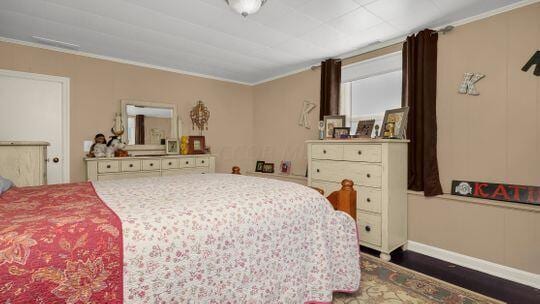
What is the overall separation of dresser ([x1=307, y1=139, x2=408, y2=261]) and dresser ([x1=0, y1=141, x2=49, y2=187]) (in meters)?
3.17

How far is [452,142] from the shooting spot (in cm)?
288

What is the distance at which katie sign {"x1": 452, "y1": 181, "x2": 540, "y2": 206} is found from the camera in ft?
7.79

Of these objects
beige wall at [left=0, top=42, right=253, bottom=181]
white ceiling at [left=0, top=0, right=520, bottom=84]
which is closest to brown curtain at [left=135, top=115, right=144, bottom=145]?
beige wall at [left=0, top=42, right=253, bottom=181]

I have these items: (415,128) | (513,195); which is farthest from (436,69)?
(513,195)

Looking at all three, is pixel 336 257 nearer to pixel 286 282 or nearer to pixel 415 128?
→ pixel 286 282

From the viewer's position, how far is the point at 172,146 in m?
4.51

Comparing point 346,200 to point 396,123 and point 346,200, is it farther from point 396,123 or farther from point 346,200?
point 396,123

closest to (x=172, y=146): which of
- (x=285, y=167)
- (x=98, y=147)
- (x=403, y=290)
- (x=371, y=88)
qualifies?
(x=98, y=147)

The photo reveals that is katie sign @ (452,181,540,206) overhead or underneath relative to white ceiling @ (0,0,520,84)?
underneath

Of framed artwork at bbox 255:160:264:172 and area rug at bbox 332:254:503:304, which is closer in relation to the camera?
area rug at bbox 332:254:503:304

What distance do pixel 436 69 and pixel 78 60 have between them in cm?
471

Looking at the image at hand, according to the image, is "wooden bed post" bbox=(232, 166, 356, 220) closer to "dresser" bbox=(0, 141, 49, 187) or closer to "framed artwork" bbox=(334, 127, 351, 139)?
"framed artwork" bbox=(334, 127, 351, 139)

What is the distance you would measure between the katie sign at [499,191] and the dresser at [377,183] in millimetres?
552

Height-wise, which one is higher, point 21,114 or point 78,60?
point 78,60
